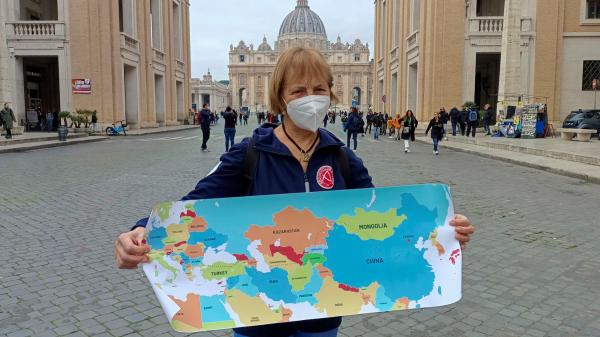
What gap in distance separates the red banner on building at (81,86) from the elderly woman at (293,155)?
30984mm

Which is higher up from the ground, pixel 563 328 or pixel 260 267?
pixel 260 267

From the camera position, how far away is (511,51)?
78.8 feet

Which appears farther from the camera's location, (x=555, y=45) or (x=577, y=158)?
(x=555, y=45)

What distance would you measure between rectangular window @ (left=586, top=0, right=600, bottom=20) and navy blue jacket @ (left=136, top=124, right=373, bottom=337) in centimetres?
3425

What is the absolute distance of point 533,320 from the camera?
3984 mm

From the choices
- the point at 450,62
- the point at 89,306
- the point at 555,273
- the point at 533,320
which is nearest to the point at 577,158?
the point at 555,273

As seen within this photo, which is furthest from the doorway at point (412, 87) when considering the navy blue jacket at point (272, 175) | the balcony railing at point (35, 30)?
the navy blue jacket at point (272, 175)

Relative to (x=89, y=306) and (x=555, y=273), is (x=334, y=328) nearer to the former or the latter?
(x=89, y=306)

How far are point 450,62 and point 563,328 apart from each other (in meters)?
29.5

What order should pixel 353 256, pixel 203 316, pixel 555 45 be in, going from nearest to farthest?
pixel 203 316, pixel 353 256, pixel 555 45

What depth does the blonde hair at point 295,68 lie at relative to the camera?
217cm

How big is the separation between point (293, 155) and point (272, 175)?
12cm

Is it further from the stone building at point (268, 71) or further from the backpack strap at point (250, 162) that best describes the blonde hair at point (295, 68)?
the stone building at point (268, 71)

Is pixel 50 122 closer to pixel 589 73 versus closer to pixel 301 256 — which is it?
pixel 301 256
